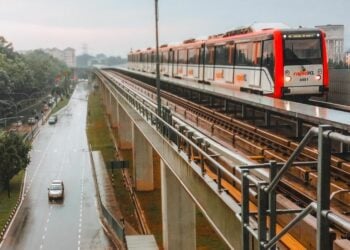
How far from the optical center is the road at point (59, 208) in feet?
93.2

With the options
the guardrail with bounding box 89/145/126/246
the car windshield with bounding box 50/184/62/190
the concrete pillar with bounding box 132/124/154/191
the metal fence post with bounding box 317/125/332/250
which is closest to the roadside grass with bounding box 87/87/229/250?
the concrete pillar with bounding box 132/124/154/191

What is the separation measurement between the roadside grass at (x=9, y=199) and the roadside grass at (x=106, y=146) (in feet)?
22.1

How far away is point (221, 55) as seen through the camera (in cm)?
2800

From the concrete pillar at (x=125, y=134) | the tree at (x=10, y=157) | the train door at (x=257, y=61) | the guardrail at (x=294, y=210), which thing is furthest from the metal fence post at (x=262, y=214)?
the concrete pillar at (x=125, y=134)

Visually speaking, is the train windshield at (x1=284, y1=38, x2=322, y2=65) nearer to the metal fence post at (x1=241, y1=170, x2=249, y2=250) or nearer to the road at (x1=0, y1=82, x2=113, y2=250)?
the road at (x1=0, y1=82, x2=113, y2=250)

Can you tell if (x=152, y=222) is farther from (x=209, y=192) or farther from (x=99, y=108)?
(x=99, y=108)

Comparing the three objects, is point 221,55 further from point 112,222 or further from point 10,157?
A: point 10,157

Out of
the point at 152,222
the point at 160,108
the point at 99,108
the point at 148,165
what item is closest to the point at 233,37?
the point at 160,108

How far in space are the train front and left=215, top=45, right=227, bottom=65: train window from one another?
7.13 m

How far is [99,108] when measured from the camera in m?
103

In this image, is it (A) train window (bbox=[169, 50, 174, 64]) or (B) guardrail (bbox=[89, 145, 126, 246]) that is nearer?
(B) guardrail (bbox=[89, 145, 126, 246])

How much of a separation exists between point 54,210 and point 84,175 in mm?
10206

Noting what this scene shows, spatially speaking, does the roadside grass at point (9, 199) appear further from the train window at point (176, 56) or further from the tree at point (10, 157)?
the train window at point (176, 56)

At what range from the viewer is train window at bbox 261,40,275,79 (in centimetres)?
2030
